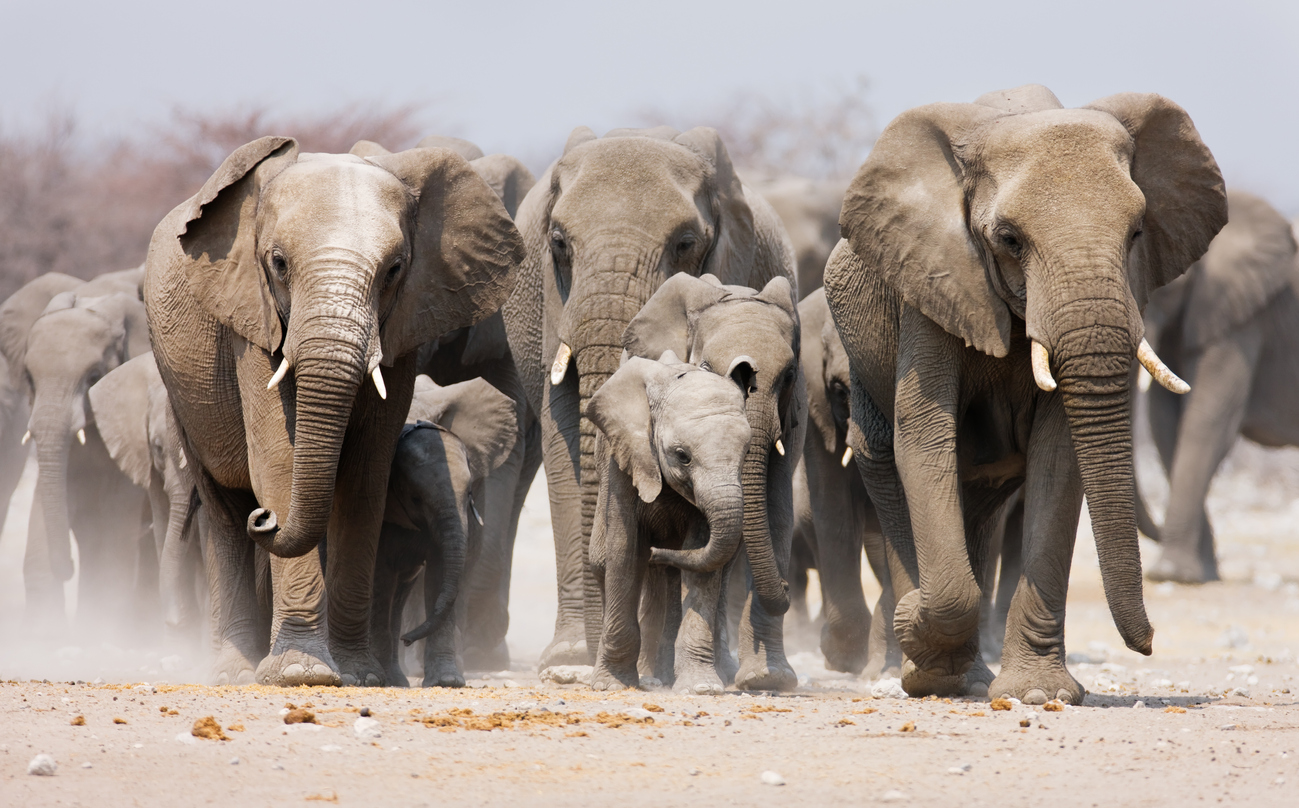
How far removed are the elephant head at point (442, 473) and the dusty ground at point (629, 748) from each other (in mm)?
770

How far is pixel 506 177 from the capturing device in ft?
36.1

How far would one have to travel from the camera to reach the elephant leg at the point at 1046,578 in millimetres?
6453

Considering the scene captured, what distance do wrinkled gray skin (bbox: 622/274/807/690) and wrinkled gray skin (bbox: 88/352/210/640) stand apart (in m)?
2.29

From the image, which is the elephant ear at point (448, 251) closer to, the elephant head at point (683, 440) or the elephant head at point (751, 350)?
the elephant head at point (751, 350)

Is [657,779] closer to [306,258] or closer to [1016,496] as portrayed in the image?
[306,258]

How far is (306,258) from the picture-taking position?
663 centimetres

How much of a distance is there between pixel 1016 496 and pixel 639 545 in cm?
394

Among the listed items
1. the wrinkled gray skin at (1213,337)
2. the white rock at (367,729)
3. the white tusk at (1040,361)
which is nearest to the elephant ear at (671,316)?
the white tusk at (1040,361)

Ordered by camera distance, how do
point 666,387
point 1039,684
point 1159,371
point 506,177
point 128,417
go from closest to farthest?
point 1159,371 → point 1039,684 → point 666,387 → point 128,417 → point 506,177

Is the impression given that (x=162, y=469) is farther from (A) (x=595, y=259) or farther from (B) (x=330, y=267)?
(B) (x=330, y=267)

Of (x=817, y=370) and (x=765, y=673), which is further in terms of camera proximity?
(x=817, y=370)

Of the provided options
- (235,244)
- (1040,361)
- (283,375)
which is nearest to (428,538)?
(283,375)

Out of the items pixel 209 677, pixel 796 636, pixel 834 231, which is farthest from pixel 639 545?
pixel 834 231

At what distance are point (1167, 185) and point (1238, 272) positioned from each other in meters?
9.62
